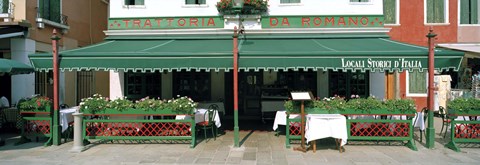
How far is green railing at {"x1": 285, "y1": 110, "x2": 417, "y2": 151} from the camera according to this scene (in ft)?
24.8

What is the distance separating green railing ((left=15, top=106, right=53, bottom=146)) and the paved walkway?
273mm

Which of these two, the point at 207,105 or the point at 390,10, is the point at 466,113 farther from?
the point at 390,10

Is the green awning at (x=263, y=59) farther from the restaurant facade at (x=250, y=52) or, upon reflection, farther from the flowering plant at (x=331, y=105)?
the flowering plant at (x=331, y=105)

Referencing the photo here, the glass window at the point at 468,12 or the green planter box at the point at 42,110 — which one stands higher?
the glass window at the point at 468,12

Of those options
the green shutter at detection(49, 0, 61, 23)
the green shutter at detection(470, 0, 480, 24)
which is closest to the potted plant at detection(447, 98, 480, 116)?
the green shutter at detection(470, 0, 480, 24)

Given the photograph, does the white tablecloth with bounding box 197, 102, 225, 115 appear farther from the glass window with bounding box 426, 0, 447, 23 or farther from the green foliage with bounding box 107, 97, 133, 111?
the glass window with bounding box 426, 0, 447, 23

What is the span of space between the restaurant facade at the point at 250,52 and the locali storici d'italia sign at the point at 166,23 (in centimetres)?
3

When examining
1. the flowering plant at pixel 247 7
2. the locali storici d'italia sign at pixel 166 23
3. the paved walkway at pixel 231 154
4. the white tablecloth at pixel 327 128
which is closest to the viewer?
the paved walkway at pixel 231 154

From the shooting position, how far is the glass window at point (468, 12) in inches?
564

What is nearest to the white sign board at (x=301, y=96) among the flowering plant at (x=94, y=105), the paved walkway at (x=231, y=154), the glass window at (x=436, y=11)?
the paved walkway at (x=231, y=154)

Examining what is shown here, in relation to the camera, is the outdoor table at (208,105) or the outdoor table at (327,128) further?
the outdoor table at (208,105)

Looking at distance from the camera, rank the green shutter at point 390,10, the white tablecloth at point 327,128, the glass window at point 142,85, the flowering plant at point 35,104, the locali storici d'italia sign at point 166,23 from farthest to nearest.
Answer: the green shutter at point 390,10 → the glass window at point 142,85 → the locali storici d'italia sign at point 166,23 → the flowering plant at point 35,104 → the white tablecloth at point 327,128

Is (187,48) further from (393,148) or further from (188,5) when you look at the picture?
(393,148)

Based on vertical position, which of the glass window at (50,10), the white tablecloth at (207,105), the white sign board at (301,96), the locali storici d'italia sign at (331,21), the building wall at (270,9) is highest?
the glass window at (50,10)
